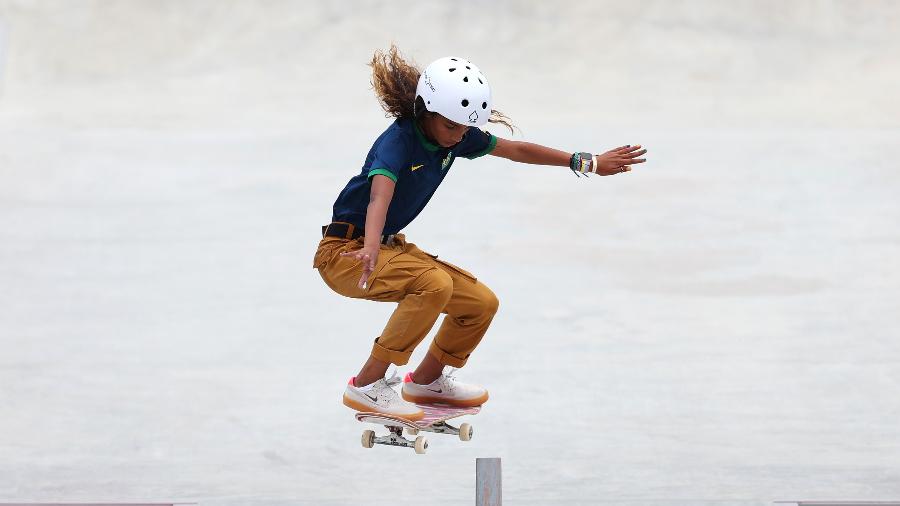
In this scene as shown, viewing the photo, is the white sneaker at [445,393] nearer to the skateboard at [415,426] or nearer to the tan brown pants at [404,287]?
the skateboard at [415,426]

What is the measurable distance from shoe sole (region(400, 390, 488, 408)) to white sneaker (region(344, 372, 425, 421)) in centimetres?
36

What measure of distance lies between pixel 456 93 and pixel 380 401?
146cm

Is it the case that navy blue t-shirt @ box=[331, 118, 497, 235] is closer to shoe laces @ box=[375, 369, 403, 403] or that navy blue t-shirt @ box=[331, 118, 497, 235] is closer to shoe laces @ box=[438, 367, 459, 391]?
shoe laces @ box=[375, 369, 403, 403]

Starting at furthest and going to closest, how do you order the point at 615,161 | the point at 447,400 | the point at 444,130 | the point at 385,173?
the point at 447,400 → the point at 615,161 → the point at 444,130 → the point at 385,173

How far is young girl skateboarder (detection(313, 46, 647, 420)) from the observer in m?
5.36

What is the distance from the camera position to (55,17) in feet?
67.6

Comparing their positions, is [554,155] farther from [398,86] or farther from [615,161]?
[398,86]

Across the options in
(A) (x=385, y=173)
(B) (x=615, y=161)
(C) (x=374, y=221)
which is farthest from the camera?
(B) (x=615, y=161)

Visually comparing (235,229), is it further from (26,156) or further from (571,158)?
(571,158)

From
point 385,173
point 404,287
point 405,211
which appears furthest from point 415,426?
point 385,173

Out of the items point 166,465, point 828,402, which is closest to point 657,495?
point 828,402

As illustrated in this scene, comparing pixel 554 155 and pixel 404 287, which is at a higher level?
pixel 554 155

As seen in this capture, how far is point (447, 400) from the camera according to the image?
613 centimetres

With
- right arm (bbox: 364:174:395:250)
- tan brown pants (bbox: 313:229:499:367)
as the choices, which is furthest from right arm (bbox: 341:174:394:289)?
tan brown pants (bbox: 313:229:499:367)
